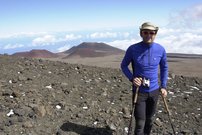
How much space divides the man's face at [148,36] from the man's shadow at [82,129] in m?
2.84

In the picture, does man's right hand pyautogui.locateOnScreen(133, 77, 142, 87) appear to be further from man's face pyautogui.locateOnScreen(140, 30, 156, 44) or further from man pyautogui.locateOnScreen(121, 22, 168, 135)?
man's face pyautogui.locateOnScreen(140, 30, 156, 44)

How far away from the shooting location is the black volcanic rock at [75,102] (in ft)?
28.5

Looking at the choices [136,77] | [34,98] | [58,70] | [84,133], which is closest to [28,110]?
[34,98]

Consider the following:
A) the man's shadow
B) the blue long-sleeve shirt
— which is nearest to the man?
the blue long-sleeve shirt

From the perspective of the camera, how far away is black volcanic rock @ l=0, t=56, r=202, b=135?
867cm

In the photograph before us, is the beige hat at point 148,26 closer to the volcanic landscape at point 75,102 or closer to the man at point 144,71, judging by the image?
the man at point 144,71

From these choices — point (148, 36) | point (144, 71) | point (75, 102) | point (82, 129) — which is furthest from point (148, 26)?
point (75, 102)

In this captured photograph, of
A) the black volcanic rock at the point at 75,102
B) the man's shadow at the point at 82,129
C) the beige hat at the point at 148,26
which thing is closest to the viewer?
the beige hat at the point at 148,26

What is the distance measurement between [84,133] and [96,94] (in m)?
3.10

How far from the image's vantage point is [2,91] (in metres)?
10.4

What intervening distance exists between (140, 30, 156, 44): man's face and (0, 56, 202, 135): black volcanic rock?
2860 millimetres

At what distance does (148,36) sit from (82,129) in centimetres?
312

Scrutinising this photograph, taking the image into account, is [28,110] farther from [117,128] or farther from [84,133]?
[117,128]

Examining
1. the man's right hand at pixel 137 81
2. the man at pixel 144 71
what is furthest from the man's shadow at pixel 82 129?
the man's right hand at pixel 137 81
